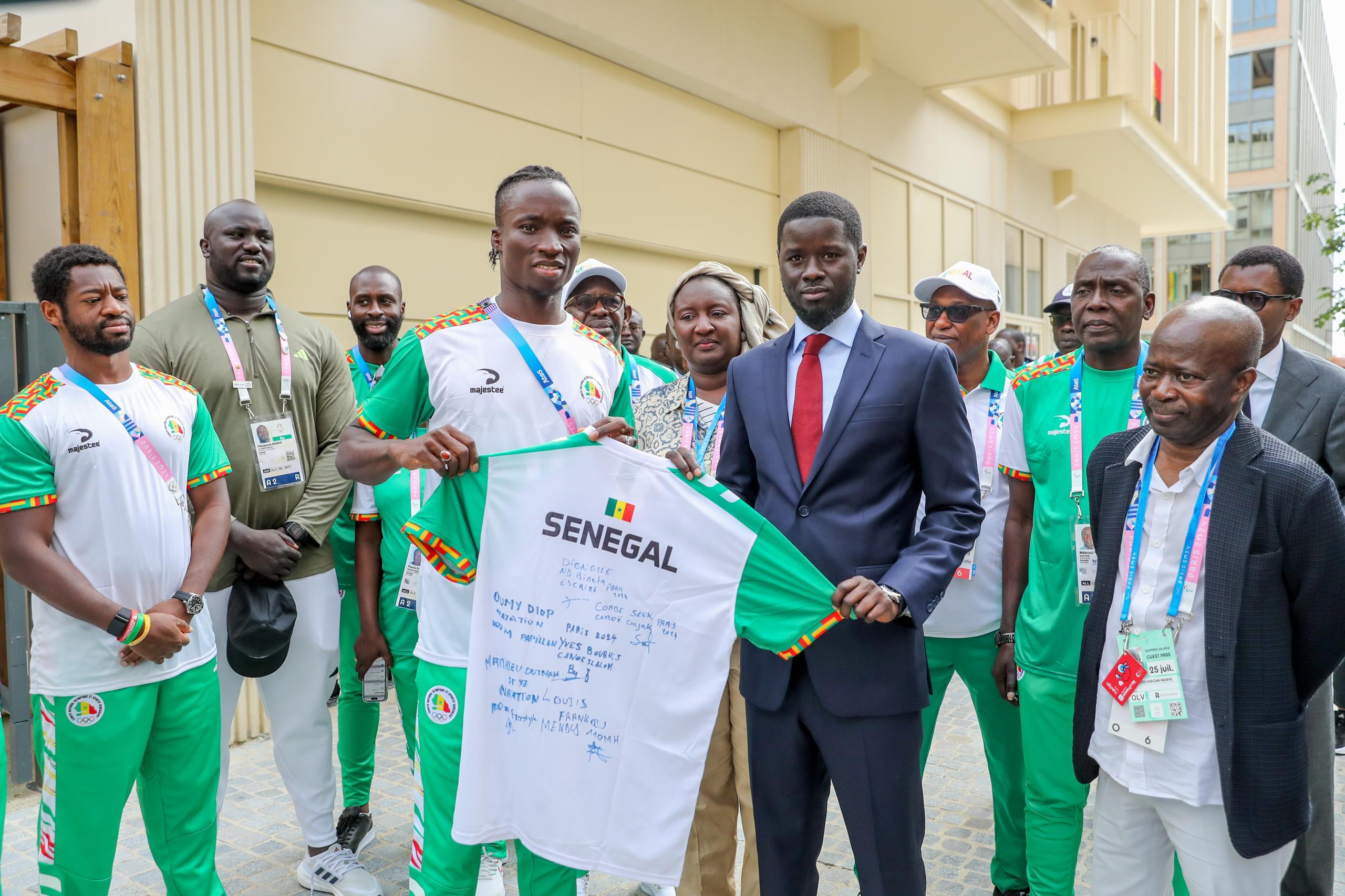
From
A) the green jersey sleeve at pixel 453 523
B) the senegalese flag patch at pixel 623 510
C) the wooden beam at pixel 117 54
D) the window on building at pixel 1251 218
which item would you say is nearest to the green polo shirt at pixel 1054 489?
the senegalese flag patch at pixel 623 510

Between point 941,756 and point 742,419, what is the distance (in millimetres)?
3788

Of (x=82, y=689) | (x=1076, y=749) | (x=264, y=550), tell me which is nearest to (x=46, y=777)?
(x=82, y=689)

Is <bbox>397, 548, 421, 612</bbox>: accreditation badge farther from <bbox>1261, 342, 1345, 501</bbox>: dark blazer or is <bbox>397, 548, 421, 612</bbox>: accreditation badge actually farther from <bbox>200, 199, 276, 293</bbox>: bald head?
<bbox>1261, 342, 1345, 501</bbox>: dark blazer

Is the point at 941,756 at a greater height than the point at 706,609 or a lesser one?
lesser

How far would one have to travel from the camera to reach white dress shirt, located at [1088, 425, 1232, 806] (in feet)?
8.34

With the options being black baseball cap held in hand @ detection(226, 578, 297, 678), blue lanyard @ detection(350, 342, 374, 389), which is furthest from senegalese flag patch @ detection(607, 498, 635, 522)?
blue lanyard @ detection(350, 342, 374, 389)

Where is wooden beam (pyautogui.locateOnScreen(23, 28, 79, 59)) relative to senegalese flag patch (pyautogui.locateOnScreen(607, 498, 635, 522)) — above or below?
above

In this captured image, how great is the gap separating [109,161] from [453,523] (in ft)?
13.0

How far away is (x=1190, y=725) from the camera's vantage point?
2.56m

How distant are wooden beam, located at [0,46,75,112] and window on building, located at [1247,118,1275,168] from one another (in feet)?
221

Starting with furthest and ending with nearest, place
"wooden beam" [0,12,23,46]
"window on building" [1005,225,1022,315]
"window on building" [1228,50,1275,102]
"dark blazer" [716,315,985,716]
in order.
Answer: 1. "window on building" [1228,50,1275,102]
2. "window on building" [1005,225,1022,315]
3. "wooden beam" [0,12,23,46]
4. "dark blazer" [716,315,985,716]

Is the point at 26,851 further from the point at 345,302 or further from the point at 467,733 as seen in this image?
the point at 345,302

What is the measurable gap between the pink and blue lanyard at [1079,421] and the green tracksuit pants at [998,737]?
82 cm

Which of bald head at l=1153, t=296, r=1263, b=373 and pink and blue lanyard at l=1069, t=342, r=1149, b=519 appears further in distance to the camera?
Result: pink and blue lanyard at l=1069, t=342, r=1149, b=519
